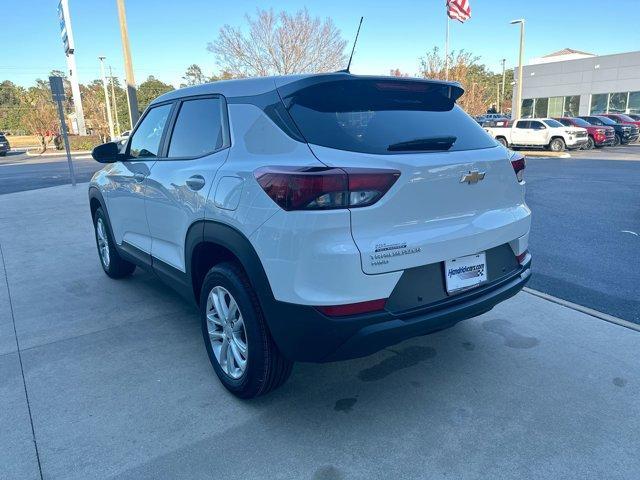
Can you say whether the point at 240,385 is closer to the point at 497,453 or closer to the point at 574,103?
the point at 497,453

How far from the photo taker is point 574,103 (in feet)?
122

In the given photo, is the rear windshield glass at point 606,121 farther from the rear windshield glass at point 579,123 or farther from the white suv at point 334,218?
the white suv at point 334,218

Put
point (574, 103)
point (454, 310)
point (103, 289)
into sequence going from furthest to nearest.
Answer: point (574, 103) → point (103, 289) → point (454, 310)

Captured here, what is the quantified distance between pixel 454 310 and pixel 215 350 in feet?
4.94

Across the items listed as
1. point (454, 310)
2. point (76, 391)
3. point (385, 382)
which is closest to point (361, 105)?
point (454, 310)

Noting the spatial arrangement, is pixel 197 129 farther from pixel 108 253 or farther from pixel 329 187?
pixel 108 253

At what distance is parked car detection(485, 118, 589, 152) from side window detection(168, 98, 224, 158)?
20.4 metres

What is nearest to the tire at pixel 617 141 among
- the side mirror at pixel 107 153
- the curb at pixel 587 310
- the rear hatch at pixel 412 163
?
the curb at pixel 587 310

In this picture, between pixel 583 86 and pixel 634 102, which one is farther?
pixel 583 86

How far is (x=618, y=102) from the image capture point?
115 feet

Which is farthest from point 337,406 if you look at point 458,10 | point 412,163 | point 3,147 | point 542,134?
point 3,147

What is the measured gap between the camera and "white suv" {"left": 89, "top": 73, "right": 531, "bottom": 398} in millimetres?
2258

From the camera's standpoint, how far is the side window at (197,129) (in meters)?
3.01

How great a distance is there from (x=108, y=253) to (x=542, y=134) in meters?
21.7
